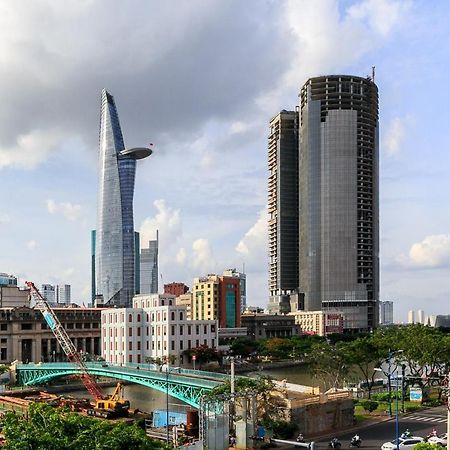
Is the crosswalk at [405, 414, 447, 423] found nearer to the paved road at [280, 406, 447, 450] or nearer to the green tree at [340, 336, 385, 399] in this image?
the paved road at [280, 406, 447, 450]

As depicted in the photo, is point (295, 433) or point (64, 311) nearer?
point (295, 433)

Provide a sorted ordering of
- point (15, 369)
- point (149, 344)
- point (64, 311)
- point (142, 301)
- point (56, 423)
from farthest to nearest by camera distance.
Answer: point (64, 311), point (142, 301), point (149, 344), point (15, 369), point (56, 423)

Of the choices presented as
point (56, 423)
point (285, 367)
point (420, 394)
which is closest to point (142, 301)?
point (285, 367)

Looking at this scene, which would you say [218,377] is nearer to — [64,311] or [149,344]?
[149,344]

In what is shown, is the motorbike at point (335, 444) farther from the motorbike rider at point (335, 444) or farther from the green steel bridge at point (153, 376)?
the green steel bridge at point (153, 376)

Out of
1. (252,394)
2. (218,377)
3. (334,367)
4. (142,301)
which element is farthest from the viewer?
(142,301)

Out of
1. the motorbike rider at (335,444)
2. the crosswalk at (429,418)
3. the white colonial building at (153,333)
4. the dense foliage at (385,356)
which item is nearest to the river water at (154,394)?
the dense foliage at (385,356)

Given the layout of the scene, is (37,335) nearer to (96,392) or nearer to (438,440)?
(96,392)
